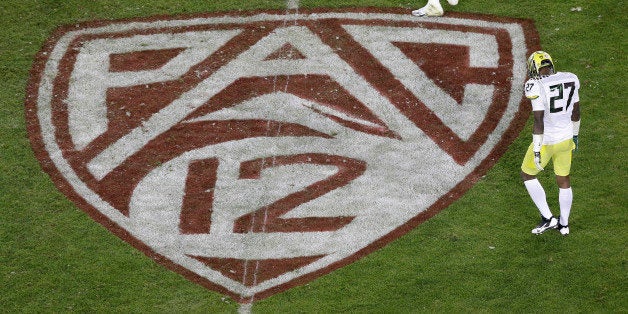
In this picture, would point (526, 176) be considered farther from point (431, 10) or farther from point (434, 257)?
point (431, 10)

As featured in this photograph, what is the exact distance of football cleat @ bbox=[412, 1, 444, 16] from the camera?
70.6ft

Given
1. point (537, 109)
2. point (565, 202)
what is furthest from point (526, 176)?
point (537, 109)

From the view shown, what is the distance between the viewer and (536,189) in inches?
663

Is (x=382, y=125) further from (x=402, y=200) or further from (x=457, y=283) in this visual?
(x=457, y=283)

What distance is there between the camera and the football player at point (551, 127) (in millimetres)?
16266

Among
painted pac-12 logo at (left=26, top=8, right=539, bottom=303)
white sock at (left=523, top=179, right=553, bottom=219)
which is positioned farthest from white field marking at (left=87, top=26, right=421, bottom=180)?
white sock at (left=523, top=179, right=553, bottom=219)

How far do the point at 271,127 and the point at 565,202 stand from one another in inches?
216

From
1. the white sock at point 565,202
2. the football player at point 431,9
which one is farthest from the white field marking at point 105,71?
the white sock at point 565,202

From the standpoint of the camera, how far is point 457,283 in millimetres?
16344

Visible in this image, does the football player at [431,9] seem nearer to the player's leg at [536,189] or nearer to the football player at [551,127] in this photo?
the football player at [551,127]

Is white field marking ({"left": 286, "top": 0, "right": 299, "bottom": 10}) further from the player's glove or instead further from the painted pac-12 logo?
the player's glove

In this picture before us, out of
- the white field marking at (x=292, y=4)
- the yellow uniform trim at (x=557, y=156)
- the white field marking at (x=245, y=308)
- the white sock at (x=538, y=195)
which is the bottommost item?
the white field marking at (x=245, y=308)

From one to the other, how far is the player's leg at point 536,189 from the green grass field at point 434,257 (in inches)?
6.7

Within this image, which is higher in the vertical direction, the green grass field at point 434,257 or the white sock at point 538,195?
the white sock at point 538,195
